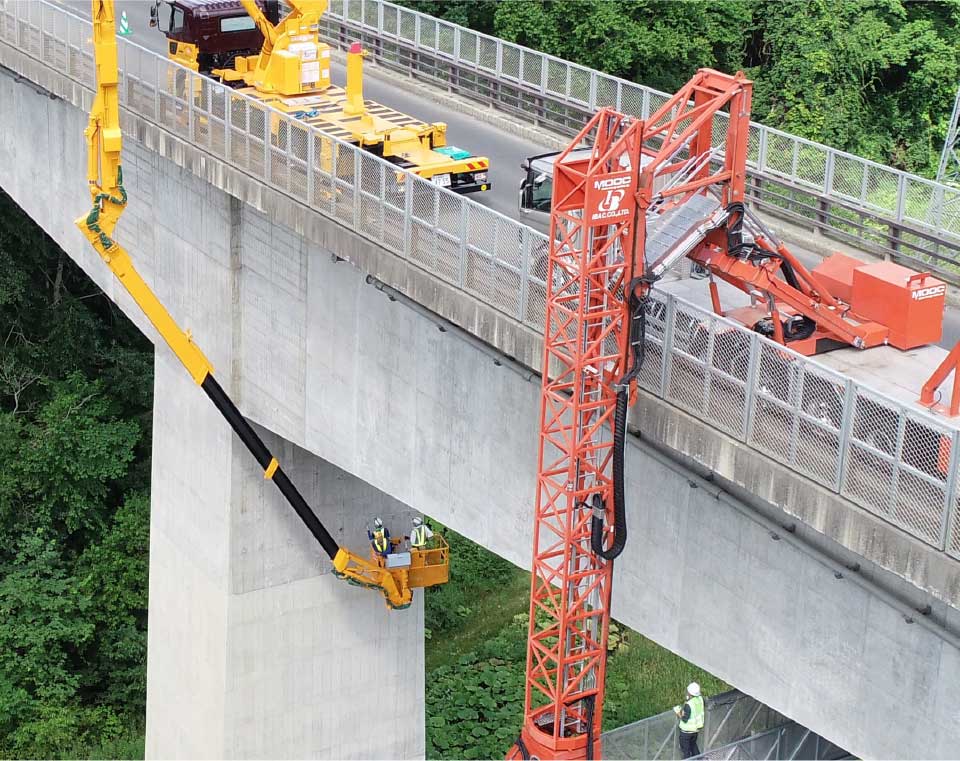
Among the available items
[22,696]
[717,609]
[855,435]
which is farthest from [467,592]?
[855,435]

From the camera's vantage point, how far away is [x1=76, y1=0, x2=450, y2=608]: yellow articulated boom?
33250 millimetres

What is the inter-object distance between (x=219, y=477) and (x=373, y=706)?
6370 millimetres

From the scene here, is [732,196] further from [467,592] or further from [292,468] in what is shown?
[467,592]

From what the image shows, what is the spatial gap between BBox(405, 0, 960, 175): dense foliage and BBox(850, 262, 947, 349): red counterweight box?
1047 inches

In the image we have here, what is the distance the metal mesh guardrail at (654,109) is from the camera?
→ 31.8 m

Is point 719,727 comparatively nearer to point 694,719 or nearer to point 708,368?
point 694,719

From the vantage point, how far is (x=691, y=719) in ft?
105

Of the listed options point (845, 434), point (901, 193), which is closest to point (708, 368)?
point (845, 434)

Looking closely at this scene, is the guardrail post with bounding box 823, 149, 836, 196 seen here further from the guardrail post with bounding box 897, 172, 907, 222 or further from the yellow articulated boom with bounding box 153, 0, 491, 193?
the yellow articulated boom with bounding box 153, 0, 491, 193

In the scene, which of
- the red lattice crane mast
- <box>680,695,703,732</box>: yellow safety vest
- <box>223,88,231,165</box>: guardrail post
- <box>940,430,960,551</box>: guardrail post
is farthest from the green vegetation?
<box>940,430,960,551</box>: guardrail post

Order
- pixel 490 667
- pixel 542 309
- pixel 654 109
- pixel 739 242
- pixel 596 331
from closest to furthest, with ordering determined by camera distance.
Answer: pixel 596 331 < pixel 739 242 < pixel 542 309 < pixel 654 109 < pixel 490 667

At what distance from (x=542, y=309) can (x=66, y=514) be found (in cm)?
2592

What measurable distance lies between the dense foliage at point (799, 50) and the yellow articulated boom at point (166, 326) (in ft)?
67.6

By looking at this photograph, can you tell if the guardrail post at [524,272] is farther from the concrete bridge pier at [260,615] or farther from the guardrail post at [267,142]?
the concrete bridge pier at [260,615]
